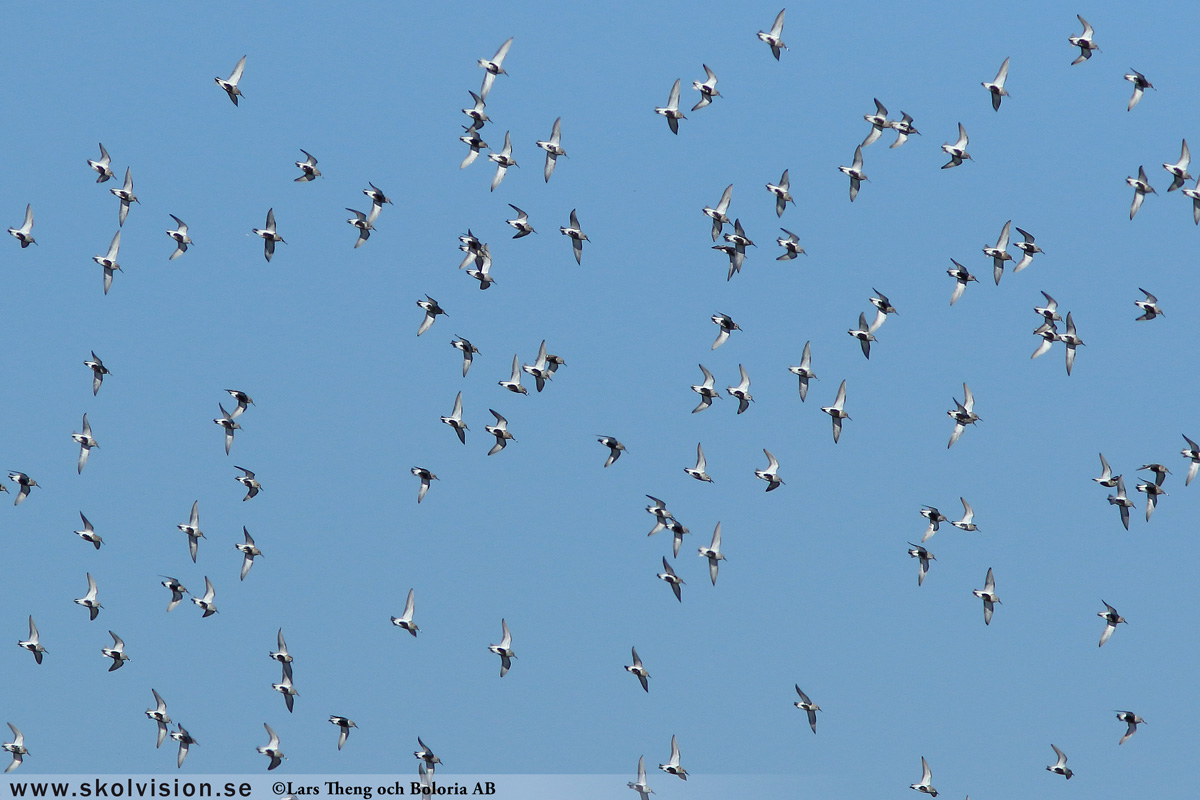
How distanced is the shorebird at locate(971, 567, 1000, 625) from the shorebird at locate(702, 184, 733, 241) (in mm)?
21174

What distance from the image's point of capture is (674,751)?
11244 cm

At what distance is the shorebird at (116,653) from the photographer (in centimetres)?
11106

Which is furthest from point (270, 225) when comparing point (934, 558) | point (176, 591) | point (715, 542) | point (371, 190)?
point (934, 558)

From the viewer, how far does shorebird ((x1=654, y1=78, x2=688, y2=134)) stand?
4026 inches

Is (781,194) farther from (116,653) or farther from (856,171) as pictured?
(116,653)

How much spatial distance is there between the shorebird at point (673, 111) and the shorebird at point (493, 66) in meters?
7.11

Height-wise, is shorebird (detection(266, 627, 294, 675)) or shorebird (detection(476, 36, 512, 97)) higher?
shorebird (detection(476, 36, 512, 97))

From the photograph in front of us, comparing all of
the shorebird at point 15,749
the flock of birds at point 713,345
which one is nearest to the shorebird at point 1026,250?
the flock of birds at point 713,345

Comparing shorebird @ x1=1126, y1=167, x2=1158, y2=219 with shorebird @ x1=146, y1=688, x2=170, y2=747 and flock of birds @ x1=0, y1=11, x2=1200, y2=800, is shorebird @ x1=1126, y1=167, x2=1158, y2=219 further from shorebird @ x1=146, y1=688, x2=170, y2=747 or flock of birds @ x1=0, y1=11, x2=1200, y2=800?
shorebird @ x1=146, y1=688, x2=170, y2=747

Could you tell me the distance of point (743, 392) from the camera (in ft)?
356

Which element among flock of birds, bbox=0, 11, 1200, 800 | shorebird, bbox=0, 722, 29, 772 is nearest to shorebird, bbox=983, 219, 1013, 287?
flock of birds, bbox=0, 11, 1200, 800

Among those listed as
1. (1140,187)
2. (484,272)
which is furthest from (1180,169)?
(484,272)

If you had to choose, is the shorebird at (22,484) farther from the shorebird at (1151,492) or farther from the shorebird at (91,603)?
the shorebird at (1151,492)

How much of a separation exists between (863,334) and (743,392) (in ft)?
21.1
